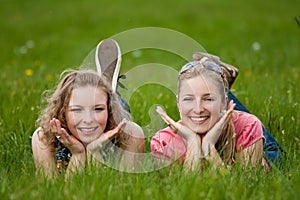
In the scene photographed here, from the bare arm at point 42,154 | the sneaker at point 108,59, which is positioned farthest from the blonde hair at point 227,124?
the bare arm at point 42,154

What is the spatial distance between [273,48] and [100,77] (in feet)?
18.6

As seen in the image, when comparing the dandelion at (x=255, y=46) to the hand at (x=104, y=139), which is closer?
the hand at (x=104, y=139)

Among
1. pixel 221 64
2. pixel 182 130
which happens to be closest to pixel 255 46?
pixel 221 64

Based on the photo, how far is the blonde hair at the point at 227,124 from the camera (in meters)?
3.07

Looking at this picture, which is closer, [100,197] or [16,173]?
[100,197]

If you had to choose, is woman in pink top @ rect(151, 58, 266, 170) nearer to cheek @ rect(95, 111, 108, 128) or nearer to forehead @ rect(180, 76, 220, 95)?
forehead @ rect(180, 76, 220, 95)

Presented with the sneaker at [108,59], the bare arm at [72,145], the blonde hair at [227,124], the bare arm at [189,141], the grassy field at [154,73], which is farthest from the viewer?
the sneaker at [108,59]

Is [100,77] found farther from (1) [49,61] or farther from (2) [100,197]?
(1) [49,61]

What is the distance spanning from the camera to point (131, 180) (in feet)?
8.28

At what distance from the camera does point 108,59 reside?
376cm

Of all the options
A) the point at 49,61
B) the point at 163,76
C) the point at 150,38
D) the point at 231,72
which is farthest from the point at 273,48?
the point at 231,72

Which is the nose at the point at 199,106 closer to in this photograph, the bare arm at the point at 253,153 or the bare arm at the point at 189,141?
the bare arm at the point at 189,141

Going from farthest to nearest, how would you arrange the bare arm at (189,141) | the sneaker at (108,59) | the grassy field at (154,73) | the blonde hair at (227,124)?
1. the sneaker at (108,59)
2. the blonde hair at (227,124)
3. the bare arm at (189,141)
4. the grassy field at (154,73)

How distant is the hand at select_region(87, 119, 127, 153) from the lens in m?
2.93
